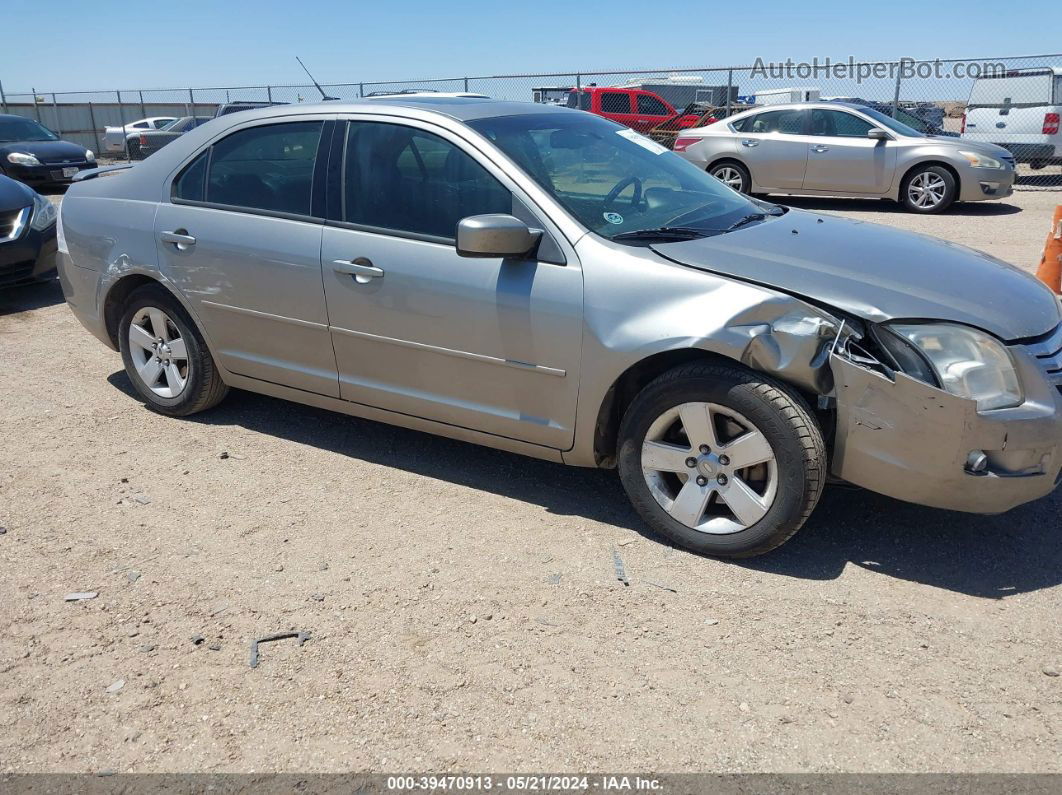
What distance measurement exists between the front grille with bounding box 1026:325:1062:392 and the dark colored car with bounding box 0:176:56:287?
7982mm

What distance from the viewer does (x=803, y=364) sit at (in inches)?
129

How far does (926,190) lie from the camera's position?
13133mm

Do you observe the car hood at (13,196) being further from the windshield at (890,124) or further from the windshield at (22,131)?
the windshield at (890,124)

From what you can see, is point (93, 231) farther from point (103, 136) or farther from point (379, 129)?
point (103, 136)

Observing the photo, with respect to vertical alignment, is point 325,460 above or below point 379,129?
below

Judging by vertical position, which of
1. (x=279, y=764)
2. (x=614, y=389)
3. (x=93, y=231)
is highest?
(x=93, y=231)

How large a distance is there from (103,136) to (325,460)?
1225 inches

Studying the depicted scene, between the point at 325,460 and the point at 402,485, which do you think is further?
the point at 325,460

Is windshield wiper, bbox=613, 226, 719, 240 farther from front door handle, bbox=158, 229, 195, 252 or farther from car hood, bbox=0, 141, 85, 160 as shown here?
car hood, bbox=0, 141, 85, 160

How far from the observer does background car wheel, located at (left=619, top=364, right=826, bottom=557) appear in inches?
132

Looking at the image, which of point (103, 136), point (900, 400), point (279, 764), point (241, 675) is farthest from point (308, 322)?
point (103, 136)

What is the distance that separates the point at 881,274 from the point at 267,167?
2.97 meters

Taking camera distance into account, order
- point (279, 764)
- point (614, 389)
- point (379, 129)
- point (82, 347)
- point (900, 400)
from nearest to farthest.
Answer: point (279, 764) < point (900, 400) < point (614, 389) < point (379, 129) < point (82, 347)

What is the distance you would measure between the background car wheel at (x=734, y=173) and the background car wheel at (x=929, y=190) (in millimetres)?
2405
